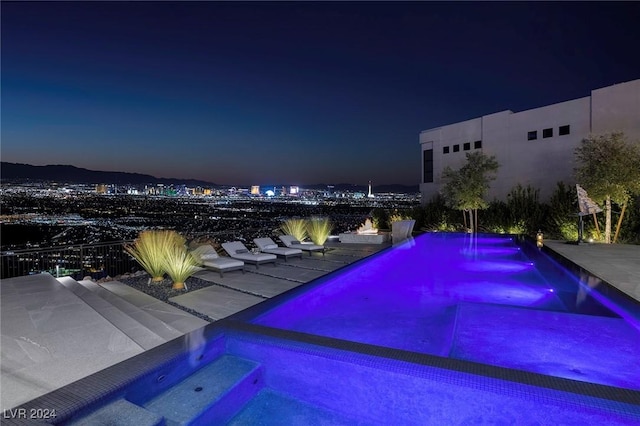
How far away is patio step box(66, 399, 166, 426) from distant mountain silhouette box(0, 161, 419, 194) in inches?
1331

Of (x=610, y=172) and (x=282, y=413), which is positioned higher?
(x=610, y=172)

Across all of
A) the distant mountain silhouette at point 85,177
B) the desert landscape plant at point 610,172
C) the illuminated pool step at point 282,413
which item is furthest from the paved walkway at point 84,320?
the distant mountain silhouette at point 85,177

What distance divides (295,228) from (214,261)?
488 centimetres

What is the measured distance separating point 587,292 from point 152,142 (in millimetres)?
32198

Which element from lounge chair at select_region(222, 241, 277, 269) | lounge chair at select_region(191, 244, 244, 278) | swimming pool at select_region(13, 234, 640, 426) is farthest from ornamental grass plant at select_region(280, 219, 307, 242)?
swimming pool at select_region(13, 234, 640, 426)

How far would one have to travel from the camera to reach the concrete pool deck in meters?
2.72

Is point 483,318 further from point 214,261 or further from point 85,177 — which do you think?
point 85,177

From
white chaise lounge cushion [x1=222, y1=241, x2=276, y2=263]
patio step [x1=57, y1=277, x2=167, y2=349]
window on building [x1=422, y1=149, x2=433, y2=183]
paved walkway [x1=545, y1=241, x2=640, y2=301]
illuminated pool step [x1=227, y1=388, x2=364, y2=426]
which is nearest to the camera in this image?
illuminated pool step [x1=227, y1=388, x2=364, y2=426]

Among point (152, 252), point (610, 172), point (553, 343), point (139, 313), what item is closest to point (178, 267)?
point (152, 252)

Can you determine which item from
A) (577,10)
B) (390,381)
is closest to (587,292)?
(390,381)

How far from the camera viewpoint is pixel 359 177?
206 feet

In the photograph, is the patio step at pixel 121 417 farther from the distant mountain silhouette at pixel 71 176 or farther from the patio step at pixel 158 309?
the distant mountain silhouette at pixel 71 176

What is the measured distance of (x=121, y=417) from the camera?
6.61 ft

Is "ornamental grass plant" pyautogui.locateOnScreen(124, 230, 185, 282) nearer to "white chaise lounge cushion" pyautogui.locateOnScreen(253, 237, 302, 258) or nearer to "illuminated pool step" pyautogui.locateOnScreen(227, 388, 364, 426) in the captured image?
"white chaise lounge cushion" pyautogui.locateOnScreen(253, 237, 302, 258)
